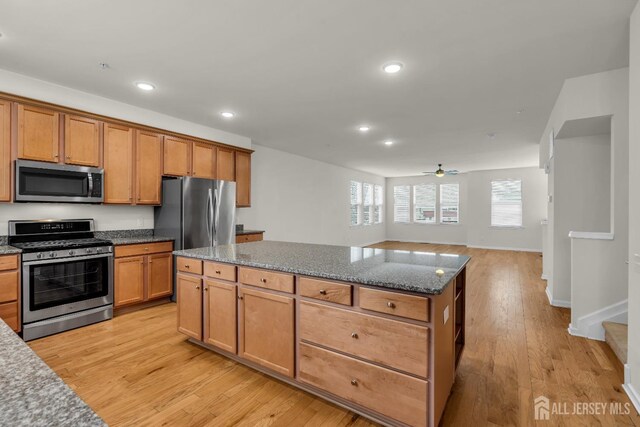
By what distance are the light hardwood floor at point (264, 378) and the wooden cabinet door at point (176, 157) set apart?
200cm

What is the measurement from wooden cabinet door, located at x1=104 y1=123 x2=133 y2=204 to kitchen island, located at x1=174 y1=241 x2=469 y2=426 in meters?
1.79

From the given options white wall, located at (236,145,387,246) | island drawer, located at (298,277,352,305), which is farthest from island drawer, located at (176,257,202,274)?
white wall, located at (236,145,387,246)

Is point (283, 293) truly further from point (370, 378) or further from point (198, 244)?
point (198, 244)

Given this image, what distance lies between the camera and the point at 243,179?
5508mm

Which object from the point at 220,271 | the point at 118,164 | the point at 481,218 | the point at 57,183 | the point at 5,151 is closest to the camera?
the point at 220,271

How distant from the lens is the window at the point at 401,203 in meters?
11.7

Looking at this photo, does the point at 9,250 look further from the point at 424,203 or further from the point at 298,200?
the point at 424,203

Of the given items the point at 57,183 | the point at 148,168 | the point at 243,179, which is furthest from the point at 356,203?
the point at 57,183

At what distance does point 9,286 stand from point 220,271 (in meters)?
2.07

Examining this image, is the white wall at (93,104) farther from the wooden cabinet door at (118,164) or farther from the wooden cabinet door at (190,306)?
the wooden cabinet door at (190,306)

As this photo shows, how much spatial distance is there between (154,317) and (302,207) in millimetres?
4317

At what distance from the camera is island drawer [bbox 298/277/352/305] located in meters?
1.92

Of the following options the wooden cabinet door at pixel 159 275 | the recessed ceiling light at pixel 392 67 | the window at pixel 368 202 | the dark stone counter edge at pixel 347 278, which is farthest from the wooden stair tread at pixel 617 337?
the window at pixel 368 202

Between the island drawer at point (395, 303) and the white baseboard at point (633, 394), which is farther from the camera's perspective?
the white baseboard at point (633, 394)
